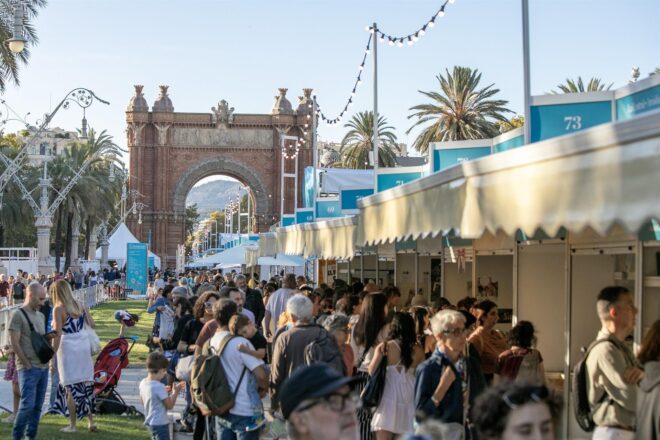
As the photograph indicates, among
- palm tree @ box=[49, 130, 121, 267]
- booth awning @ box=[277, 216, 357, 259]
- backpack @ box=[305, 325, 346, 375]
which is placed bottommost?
backpack @ box=[305, 325, 346, 375]

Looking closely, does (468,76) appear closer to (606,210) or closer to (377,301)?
(377,301)

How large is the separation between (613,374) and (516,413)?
3213 mm

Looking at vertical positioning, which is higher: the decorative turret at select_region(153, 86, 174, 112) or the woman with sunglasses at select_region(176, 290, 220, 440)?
the decorative turret at select_region(153, 86, 174, 112)

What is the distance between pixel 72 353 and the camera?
12.2 metres

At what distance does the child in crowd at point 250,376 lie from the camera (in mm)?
8438

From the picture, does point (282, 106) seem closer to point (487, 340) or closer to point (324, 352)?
point (487, 340)

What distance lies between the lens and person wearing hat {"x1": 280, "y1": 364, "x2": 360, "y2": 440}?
376 cm

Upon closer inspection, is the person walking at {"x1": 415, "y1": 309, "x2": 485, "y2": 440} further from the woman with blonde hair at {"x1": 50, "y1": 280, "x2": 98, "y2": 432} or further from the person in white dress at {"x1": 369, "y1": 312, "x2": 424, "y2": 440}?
the woman with blonde hair at {"x1": 50, "y1": 280, "x2": 98, "y2": 432}

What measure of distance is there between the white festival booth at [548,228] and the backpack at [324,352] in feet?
3.82

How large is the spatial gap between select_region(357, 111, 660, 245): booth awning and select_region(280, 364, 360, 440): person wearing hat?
183 cm

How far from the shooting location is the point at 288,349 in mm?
8859

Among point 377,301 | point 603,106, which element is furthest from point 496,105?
point 377,301

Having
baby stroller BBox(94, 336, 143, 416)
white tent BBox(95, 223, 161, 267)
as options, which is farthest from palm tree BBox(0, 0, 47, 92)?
white tent BBox(95, 223, 161, 267)

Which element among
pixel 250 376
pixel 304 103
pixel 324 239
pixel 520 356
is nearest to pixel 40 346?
pixel 250 376
